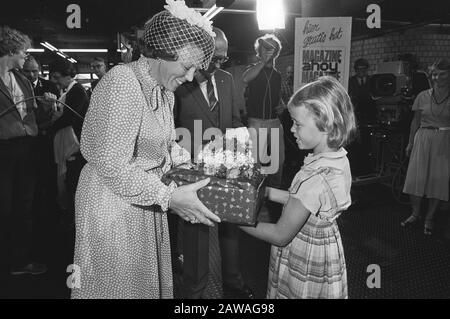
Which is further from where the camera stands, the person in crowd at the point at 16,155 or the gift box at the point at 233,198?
the person in crowd at the point at 16,155

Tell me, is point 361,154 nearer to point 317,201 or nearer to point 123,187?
point 317,201

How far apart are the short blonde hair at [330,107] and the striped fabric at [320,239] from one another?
0.32 feet

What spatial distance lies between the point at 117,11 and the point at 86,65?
1719 cm

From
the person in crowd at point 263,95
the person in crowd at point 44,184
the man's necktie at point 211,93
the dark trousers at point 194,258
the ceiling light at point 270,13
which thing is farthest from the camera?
the person in crowd at point 263,95

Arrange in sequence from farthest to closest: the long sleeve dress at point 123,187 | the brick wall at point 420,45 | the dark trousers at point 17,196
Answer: the brick wall at point 420,45 < the dark trousers at point 17,196 < the long sleeve dress at point 123,187

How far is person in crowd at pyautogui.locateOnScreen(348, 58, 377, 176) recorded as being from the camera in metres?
5.89

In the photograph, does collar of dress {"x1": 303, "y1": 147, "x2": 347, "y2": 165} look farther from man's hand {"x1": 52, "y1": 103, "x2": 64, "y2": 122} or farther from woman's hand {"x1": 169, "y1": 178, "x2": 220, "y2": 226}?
man's hand {"x1": 52, "y1": 103, "x2": 64, "y2": 122}

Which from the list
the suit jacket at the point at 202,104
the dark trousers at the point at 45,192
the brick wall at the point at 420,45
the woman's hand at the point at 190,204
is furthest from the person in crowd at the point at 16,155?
the brick wall at the point at 420,45

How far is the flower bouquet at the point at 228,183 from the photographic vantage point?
1.42 m

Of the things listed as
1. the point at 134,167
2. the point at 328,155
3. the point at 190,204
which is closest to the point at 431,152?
the point at 328,155

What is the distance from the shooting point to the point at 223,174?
5.00ft

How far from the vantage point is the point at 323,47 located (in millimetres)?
3516

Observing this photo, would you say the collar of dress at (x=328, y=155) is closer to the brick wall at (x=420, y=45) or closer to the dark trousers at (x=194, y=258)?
the dark trousers at (x=194, y=258)
